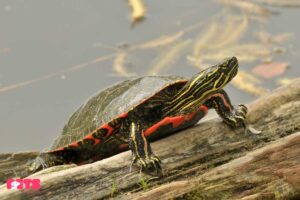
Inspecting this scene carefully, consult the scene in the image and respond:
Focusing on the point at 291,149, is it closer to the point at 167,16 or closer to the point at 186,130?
the point at 186,130

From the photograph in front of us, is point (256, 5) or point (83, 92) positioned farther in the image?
point (256, 5)

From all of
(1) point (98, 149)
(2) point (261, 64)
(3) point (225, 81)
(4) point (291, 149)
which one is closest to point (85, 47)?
(2) point (261, 64)

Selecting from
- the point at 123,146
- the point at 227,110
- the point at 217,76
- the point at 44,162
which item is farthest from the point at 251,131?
the point at 44,162

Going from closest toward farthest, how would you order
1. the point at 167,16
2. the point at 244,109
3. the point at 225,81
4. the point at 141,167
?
1. the point at 141,167
2. the point at 225,81
3. the point at 244,109
4. the point at 167,16

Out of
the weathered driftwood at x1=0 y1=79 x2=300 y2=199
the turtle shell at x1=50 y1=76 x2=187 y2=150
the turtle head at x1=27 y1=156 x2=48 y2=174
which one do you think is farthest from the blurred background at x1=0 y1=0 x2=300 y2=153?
the weathered driftwood at x1=0 y1=79 x2=300 y2=199

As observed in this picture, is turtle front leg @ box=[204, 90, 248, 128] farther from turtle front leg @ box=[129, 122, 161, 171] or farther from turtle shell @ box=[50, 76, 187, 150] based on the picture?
turtle front leg @ box=[129, 122, 161, 171]

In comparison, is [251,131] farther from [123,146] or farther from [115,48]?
[115,48]
